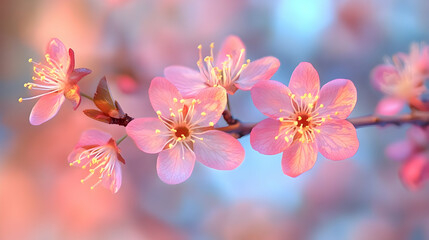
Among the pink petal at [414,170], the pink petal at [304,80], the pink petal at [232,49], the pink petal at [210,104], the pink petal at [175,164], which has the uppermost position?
the pink petal at [414,170]

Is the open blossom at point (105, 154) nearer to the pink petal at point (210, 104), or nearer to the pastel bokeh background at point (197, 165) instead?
the pink petal at point (210, 104)

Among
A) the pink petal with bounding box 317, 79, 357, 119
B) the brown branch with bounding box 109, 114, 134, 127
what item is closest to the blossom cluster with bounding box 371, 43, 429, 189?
the pink petal with bounding box 317, 79, 357, 119

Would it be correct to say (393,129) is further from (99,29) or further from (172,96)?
(99,29)

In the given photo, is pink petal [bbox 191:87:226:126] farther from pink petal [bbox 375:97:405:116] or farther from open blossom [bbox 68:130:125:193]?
pink petal [bbox 375:97:405:116]

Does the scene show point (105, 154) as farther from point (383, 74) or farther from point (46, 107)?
point (383, 74)

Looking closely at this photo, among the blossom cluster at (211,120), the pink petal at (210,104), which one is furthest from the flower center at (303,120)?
the pink petal at (210,104)

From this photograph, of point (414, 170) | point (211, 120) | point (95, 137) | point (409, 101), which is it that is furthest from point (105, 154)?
point (414, 170)

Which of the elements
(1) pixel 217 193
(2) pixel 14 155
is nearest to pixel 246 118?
(1) pixel 217 193
